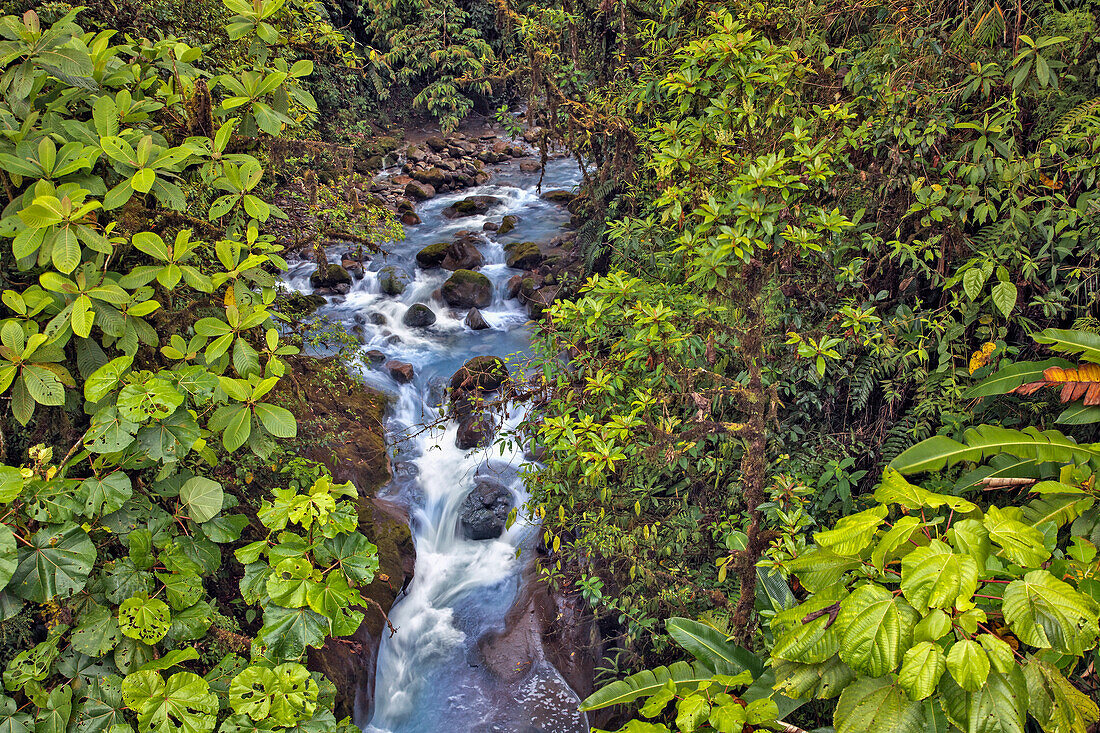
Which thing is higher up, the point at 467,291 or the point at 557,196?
the point at 557,196

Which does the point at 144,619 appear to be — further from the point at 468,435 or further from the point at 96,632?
the point at 468,435

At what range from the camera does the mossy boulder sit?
1133cm

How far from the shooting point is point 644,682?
117 inches

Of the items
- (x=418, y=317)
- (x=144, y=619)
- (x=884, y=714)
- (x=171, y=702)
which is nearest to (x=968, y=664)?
(x=884, y=714)

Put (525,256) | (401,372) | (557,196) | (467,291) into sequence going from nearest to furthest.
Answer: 1. (401,372)
2. (467,291)
3. (525,256)
4. (557,196)

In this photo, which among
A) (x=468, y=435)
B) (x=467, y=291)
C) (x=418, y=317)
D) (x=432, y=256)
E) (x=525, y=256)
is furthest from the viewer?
(x=432, y=256)

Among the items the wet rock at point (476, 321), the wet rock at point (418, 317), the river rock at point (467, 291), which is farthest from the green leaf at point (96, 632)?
the river rock at point (467, 291)

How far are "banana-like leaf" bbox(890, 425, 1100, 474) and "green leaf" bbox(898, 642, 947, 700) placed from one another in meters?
1.35

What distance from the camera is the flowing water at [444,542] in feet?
17.0

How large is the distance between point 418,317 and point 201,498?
7587 mm

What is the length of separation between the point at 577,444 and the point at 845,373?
1850mm

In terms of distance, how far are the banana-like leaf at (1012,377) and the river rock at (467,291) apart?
27.8ft

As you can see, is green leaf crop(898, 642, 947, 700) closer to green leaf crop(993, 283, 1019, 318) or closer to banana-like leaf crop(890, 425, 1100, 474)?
banana-like leaf crop(890, 425, 1100, 474)

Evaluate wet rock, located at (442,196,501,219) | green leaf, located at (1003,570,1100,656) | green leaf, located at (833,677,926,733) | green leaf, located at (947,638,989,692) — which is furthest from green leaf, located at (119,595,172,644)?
wet rock, located at (442,196,501,219)
